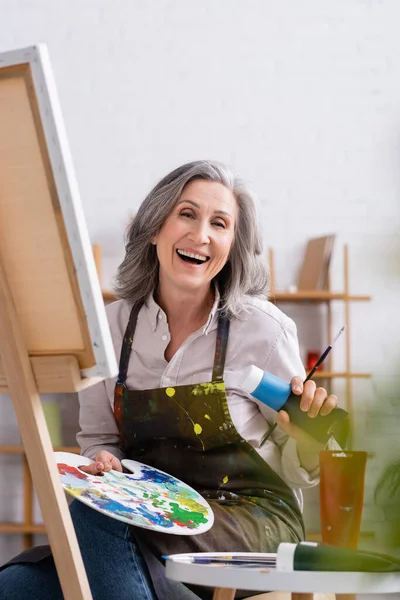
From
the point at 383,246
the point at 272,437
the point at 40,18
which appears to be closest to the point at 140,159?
the point at 40,18

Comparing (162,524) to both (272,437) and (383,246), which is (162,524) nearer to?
(272,437)

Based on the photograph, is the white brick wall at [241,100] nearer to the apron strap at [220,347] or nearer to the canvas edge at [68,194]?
the apron strap at [220,347]

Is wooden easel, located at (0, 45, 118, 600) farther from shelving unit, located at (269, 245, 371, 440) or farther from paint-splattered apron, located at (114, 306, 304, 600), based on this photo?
shelving unit, located at (269, 245, 371, 440)

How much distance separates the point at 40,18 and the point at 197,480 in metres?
3.21

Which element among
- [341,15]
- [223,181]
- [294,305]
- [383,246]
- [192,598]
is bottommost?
[294,305]

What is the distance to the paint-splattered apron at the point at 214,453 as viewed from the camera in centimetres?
134

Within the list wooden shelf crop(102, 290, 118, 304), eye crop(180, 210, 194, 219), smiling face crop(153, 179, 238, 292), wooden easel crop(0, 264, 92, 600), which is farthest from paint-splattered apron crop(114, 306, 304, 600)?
wooden shelf crop(102, 290, 118, 304)

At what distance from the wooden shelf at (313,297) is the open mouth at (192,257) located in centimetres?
208

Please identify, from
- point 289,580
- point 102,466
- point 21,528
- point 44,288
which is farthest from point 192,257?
point 21,528

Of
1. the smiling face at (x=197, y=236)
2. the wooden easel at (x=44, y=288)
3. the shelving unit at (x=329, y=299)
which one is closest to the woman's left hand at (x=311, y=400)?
the wooden easel at (x=44, y=288)

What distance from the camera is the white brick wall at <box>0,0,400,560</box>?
398 centimetres

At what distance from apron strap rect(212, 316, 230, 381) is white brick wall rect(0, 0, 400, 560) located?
95.0 inches

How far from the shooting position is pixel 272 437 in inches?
59.7

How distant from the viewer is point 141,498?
1083 mm
